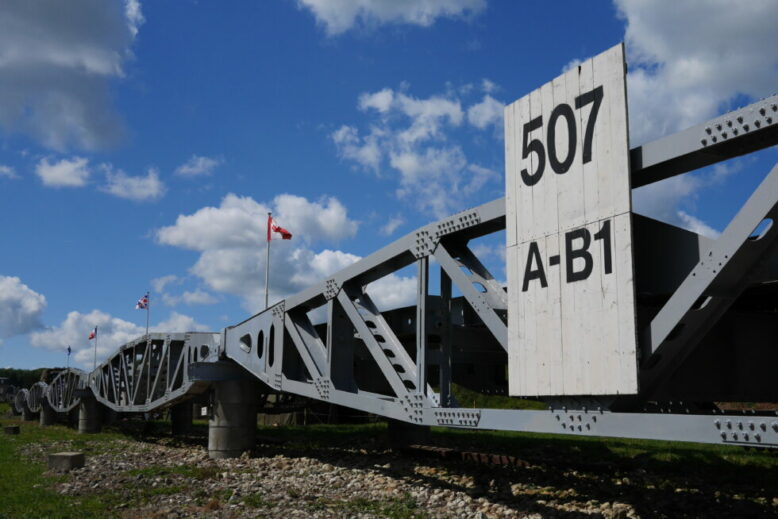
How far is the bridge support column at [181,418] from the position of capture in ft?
112

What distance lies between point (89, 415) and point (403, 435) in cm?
2758

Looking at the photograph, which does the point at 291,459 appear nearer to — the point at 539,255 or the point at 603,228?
the point at 539,255

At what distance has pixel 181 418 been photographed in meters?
34.3

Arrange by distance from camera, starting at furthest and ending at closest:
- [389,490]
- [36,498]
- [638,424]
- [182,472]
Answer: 1. [182,472]
2. [389,490]
3. [36,498]
4. [638,424]

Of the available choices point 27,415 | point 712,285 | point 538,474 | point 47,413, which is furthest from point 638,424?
point 27,415

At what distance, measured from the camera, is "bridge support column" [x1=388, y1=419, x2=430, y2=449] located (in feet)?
72.7

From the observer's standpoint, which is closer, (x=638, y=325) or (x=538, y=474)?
(x=638, y=325)

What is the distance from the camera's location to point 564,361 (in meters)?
9.84

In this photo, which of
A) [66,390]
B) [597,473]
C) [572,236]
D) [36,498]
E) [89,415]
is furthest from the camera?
[66,390]

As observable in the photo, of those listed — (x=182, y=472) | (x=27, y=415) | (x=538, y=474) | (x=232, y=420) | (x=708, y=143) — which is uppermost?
(x=708, y=143)

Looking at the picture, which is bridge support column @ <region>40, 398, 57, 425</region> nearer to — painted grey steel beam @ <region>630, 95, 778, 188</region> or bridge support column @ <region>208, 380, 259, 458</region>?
bridge support column @ <region>208, 380, 259, 458</region>

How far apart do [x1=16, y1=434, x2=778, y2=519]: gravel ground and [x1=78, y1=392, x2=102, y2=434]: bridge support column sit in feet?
76.3

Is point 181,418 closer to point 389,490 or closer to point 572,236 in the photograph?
point 389,490

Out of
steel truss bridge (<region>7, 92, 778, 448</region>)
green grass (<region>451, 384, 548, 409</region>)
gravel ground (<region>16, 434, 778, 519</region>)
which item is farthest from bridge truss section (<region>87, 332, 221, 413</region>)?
green grass (<region>451, 384, 548, 409</region>)
